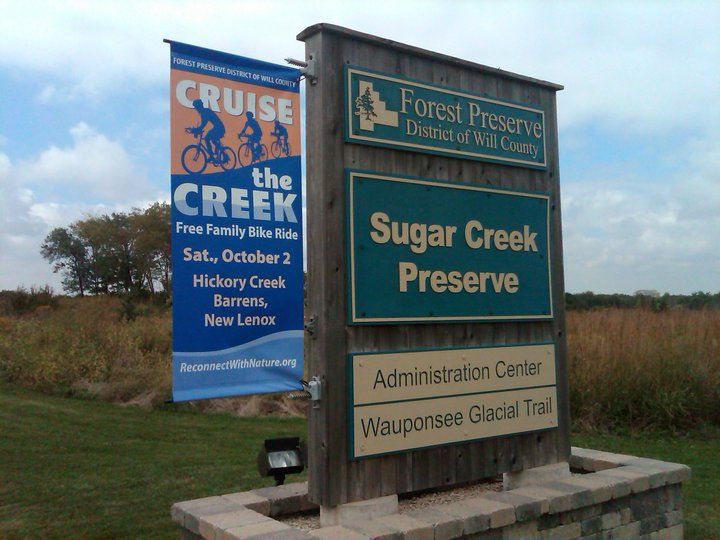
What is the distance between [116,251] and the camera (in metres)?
35.1

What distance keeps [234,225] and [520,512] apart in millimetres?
2463

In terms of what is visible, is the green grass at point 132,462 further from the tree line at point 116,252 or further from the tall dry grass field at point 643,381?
the tree line at point 116,252

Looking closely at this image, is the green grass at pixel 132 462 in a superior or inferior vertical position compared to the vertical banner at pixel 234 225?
inferior

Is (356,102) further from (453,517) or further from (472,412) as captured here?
(453,517)

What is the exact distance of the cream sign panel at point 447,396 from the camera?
164 inches

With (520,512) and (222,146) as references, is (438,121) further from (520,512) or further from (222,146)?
(520,512)

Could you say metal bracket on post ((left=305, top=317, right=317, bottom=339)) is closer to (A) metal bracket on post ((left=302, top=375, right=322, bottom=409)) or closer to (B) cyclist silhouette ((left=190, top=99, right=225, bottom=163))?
(A) metal bracket on post ((left=302, top=375, right=322, bottom=409))

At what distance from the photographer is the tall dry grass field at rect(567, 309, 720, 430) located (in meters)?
9.24

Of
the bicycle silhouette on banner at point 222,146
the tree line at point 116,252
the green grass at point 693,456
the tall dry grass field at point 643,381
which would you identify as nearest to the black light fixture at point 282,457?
the bicycle silhouette on banner at point 222,146

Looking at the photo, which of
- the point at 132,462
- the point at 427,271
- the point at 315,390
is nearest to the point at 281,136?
the point at 427,271

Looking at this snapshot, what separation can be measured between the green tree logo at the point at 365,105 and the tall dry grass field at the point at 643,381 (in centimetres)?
637

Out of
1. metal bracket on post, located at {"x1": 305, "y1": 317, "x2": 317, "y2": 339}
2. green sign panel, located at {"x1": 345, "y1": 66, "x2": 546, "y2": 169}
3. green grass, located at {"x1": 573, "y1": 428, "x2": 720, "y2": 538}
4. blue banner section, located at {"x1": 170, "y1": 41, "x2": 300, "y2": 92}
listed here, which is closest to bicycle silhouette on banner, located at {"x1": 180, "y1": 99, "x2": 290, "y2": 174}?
blue banner section, located at {"x1": 170, "y1": 41, "x2": 300, "y2": 92}

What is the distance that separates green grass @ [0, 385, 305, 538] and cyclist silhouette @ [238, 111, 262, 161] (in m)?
2.96

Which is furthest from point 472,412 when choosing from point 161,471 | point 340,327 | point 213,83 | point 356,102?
point 161,471
